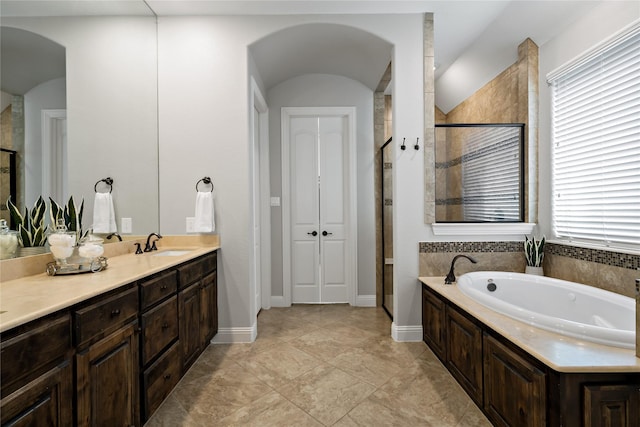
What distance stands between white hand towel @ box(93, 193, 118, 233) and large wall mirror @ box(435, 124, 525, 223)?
8.56 feet

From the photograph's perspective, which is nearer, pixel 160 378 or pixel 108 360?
pixel 108 360

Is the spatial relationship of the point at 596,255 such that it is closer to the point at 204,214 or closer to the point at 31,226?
the point at 204,214

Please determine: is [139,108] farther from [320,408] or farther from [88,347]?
[320,408]

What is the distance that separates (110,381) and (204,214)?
4.86ft

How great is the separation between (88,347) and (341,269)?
2911 millimetres

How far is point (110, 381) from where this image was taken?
132 centimetres

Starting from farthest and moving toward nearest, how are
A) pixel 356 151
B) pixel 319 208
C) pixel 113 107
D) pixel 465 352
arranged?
pixel 319 208
pixel 356 151
pixel 113 107
pixel 465 352

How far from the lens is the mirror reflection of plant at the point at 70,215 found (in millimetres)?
1673

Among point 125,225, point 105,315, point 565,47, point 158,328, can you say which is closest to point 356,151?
point 565,47

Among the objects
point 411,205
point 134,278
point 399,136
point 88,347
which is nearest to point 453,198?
point 411,205

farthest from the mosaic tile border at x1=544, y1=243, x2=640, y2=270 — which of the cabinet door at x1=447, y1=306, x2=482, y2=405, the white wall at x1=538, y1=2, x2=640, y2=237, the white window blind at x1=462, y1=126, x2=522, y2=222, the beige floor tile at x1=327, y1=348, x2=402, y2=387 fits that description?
the beige floor tile at x1=327, y1=348, x2=402, y2=387

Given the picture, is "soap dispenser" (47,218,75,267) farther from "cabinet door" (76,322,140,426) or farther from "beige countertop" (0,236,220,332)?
"cabinet door" (76,322,140,426)

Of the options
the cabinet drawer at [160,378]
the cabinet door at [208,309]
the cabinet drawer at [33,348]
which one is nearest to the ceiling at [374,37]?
the cabinet drawer at [33,348]

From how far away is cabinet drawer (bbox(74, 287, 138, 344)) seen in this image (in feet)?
3.82
